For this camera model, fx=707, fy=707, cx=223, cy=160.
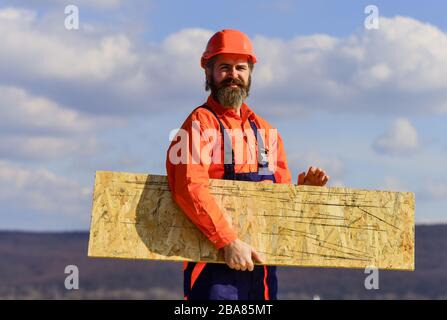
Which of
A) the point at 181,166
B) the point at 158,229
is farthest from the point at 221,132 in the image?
the point at 158,229

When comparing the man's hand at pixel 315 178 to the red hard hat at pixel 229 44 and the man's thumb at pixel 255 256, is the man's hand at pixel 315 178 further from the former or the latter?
the red hard hat at pixel 229 44

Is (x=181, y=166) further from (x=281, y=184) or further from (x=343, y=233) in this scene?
(x=343, y=233)

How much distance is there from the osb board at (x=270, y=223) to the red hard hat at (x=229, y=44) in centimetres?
112

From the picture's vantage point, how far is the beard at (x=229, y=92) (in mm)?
5980

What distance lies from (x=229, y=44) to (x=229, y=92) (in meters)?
0.41

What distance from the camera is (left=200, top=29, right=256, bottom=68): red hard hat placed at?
5.99 meters

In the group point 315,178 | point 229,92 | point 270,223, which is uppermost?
point 229,92

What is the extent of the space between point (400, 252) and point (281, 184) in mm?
1238

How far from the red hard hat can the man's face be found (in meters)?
0.05

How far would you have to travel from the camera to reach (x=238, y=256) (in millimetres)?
5527

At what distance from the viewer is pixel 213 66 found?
612 cm

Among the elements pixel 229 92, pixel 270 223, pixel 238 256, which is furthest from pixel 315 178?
pixel 238 256

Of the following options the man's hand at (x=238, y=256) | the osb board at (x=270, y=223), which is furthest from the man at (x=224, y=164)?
the osb board at (x=270, y=223)

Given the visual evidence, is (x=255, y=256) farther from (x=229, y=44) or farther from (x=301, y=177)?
(x=229, y=44)
